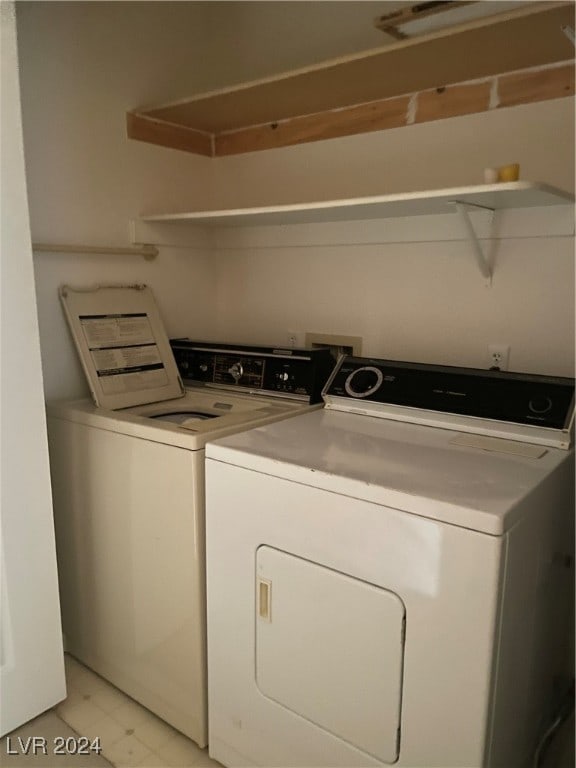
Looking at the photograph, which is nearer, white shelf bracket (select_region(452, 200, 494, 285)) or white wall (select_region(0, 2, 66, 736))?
white wall (select_region(0, 2, 66, 736))

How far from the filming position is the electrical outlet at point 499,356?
5.81ft

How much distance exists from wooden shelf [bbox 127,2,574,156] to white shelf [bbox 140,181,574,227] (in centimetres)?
31

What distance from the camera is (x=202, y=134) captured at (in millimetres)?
2375

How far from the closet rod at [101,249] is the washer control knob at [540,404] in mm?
1432

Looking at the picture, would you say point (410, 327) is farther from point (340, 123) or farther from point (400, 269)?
point (340, 123)

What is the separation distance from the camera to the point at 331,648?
1259mm

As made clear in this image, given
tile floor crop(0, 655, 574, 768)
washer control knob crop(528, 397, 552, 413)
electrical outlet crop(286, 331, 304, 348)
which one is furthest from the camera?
electrical outlet crop(286, 331, 304, 348)

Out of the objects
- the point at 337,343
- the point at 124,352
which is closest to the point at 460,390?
the point at 337,343

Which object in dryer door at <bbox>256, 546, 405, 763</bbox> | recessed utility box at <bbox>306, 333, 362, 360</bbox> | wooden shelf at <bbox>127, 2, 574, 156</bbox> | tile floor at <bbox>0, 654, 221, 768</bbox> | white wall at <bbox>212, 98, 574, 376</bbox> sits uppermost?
wooden shelf at <bbox>127, 2, 574, 156</bbox>

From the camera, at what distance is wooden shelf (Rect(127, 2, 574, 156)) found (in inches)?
55.7

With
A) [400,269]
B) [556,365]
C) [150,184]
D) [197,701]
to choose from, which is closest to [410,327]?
[400,269]

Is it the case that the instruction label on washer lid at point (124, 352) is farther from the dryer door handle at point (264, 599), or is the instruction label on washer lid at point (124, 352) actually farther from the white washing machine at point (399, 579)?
the dryer door handle at point (264, 599)

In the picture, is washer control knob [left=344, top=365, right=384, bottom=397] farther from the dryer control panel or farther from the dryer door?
the dryer door

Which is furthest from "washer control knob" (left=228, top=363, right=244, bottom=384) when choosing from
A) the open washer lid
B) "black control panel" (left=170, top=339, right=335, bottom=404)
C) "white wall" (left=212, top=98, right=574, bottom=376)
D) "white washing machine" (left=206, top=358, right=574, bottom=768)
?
"white washing machine" (left=206, top=358, right=574, bottom=768)
